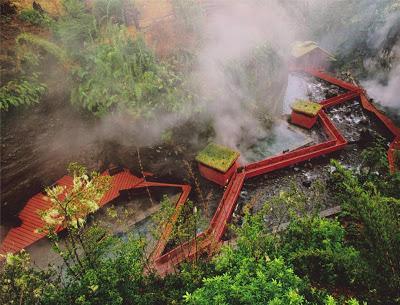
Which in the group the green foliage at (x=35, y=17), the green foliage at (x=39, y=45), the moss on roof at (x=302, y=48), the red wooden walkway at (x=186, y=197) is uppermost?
the green foliage at (x=35, y=17)

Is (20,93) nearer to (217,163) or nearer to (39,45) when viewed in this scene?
(39,45)

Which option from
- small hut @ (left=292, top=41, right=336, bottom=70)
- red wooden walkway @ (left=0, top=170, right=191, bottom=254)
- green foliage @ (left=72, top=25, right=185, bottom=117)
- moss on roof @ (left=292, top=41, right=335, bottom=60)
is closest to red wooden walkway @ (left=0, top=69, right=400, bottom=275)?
red wooden walkway @ (left=0, top=170, right=191, bottom=254)

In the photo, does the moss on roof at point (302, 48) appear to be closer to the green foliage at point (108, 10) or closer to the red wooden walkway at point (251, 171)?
the red wooden walkway at point (251, 171)

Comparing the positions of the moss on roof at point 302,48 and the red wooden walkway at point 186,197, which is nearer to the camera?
the red wooden walkway at point 186,197

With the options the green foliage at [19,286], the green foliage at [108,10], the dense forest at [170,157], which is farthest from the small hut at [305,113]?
the green foliage at [19,286]

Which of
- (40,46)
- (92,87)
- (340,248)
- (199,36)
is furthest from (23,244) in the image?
(199,36)

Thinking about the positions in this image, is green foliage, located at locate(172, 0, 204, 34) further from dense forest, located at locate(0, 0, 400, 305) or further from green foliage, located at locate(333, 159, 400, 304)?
green foliage, located at locate(333, 159, 400, 304)
